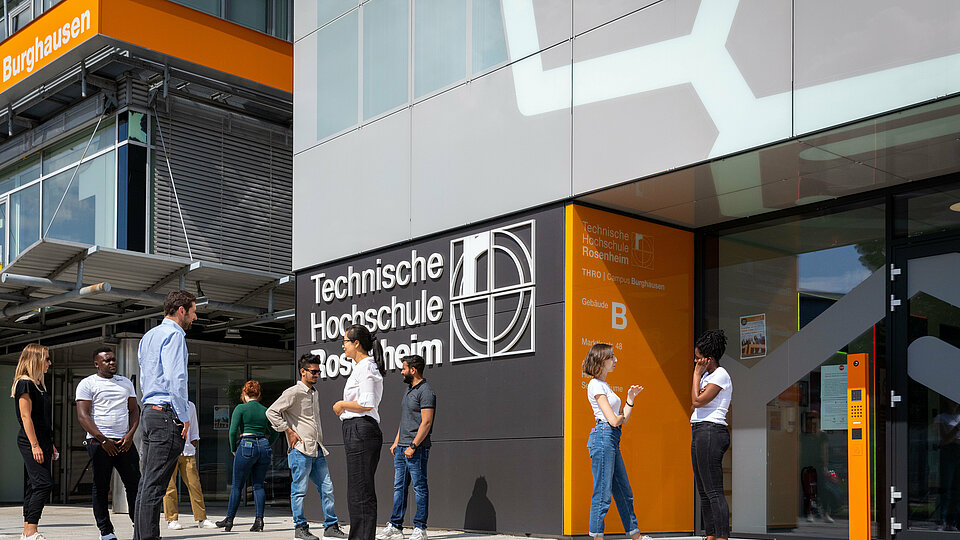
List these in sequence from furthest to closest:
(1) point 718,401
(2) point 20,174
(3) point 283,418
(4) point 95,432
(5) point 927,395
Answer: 1. (2) point 20,174
2. (3) point 283,418
3. (4) point 95,432
4. (5) point 927,395
5. (1) point 718,401

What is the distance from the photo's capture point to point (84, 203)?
16203mm

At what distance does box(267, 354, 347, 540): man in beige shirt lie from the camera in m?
9.37

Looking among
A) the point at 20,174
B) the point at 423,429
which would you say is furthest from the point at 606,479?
the point at 20,174

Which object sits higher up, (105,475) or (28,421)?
(28,421)

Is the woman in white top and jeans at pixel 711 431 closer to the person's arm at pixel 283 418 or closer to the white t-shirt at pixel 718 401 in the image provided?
the white t-shirt at pixel 718 401

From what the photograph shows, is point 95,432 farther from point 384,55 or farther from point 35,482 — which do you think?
point 384,55

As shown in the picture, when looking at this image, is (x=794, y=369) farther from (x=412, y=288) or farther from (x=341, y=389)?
(x=341, y=389)

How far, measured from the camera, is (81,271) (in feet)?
42.5

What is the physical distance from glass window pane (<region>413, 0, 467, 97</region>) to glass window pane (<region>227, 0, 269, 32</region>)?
21.0 ft

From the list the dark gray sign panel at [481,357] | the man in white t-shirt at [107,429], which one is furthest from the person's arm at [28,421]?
the dark gray sign panel at [481,357]

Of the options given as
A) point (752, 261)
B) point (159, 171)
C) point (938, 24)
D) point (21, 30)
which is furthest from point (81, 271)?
point (938, 24)

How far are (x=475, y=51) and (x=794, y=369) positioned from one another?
4.57m

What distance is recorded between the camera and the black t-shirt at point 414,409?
9.19 metres

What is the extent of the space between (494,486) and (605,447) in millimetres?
2198
